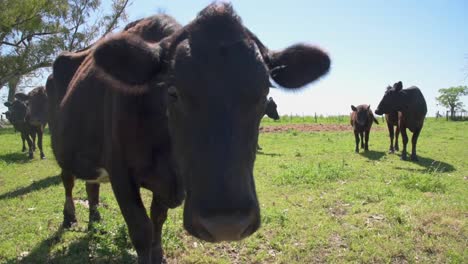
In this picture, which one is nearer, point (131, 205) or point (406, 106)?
point (131, 205)

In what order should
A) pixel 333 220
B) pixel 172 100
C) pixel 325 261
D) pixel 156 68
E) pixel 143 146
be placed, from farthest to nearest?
1. pixel 333 220
2. pixel 325 261
3. pixel 143 146
4. pixel 156 68
5. pixel 172 100

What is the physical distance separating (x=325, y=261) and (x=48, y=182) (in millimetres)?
7367

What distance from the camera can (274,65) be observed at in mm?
3094

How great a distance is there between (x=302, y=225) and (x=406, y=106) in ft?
34.0

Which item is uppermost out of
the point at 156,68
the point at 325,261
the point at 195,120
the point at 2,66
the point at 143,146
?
the point at 2,66

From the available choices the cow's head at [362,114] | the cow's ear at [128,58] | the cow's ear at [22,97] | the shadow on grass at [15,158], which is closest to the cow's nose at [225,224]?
the cow's ear at [128,58]

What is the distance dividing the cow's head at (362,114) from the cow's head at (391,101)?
110 centimetres

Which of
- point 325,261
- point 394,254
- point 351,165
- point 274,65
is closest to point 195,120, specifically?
point 274,65

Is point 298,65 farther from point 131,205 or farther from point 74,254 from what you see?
point 74,254

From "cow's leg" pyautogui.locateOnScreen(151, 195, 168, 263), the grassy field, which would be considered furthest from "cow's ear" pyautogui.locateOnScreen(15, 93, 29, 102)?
"cow's leg" pyautogui.locateOnScreen(151, 195, 168, 263)

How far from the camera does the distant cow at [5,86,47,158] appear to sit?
13922 millimetres

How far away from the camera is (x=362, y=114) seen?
16.1m

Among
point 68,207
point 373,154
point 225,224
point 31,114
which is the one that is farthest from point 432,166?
point 31,114

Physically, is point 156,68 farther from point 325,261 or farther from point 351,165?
point 351,165
